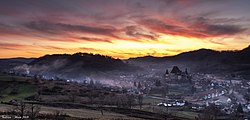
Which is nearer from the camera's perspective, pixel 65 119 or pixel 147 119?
pixel 65 119

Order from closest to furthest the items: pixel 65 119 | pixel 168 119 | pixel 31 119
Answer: pixel 31 119, pixel 65 119, pixel 168 119

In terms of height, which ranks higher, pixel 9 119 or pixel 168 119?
pixel 9 119

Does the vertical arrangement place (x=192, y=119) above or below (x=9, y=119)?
below

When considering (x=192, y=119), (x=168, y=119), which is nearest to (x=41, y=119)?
(x=168, y=119)

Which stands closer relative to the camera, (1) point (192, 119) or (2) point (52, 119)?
(2) point (52, 119)

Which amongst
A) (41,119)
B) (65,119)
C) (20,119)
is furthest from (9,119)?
(65,119)

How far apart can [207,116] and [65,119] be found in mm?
109659

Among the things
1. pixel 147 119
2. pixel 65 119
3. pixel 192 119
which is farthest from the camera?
pixel 192 119

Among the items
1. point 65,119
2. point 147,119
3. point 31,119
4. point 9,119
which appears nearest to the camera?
point 9,119

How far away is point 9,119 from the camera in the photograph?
91.3 metres

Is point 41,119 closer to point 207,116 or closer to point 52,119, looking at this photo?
point 52,119

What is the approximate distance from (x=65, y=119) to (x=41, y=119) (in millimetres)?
12074

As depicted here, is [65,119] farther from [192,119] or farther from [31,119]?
[192,119]

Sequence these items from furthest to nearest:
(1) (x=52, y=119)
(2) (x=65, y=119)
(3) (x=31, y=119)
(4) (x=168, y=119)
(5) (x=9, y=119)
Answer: (4) (x=168, y=119), (2) (x=65, y=119), (1) (x=52, y=119), (3) (x=31, y=119), (5) (x=9, y=119)
